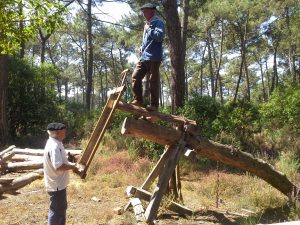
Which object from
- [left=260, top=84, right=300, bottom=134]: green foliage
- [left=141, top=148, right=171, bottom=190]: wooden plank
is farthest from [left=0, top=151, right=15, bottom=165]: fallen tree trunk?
[left=260, top=84, right=300, bottom=134]: green foliage

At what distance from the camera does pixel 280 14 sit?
35.9 meters

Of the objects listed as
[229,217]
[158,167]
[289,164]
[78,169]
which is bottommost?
[229,217]

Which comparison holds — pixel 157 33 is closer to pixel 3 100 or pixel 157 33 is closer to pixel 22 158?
pixel 22 158

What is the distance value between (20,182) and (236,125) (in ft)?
22.5

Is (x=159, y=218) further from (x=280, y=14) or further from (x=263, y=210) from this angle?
(x=280, y=14)

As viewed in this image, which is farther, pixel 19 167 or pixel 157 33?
pixel 19 167

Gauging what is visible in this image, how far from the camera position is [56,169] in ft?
18.2

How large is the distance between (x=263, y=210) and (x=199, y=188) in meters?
1.86

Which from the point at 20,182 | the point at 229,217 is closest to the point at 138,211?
the point at 229,217

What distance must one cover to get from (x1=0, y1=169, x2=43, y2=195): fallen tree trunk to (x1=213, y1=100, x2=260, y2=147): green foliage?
5641 millimetres

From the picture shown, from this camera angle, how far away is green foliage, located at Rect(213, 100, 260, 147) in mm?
12641

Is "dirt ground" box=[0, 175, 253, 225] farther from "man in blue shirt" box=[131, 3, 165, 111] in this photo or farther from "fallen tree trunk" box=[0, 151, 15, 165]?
"man in blue shirt" box=[131, 3, 165, 111]

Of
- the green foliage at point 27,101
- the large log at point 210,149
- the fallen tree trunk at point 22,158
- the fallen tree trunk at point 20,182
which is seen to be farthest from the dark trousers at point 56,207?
the green foliage at point 27,101

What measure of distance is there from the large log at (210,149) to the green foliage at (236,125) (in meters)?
3.93
